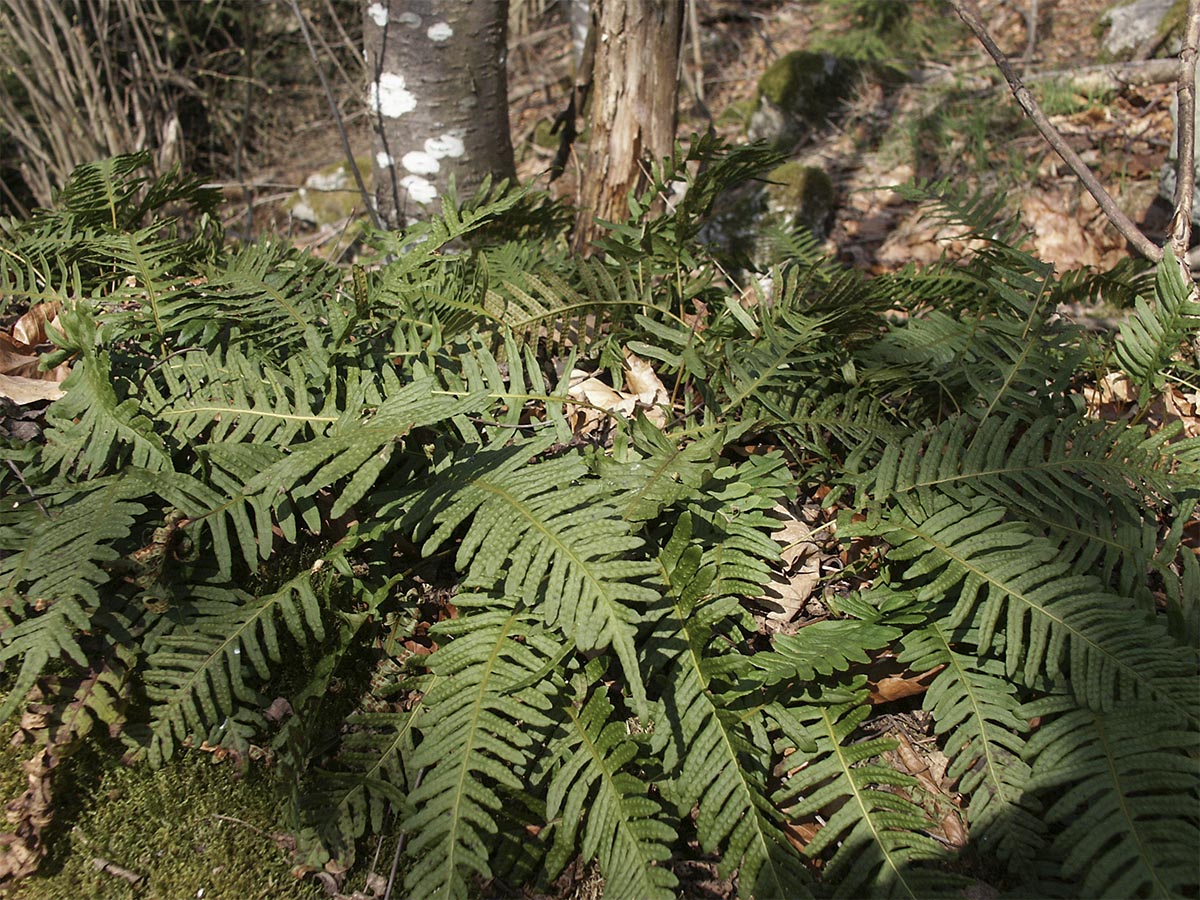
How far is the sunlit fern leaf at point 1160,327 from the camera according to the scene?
222cm

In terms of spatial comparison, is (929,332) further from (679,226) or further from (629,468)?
(629,468)

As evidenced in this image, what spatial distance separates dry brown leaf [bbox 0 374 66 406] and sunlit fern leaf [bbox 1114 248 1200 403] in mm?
2734

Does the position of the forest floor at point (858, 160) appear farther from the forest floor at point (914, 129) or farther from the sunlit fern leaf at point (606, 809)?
the sunlit fern leaf at point (606, 809)

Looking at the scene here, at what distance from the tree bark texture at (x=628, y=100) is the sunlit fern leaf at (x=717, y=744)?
1.82 metres

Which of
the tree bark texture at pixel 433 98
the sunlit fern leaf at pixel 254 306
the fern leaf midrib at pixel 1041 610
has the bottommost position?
the fern leaf midrib at pixel 1041 610

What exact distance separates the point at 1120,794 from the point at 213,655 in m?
1.77

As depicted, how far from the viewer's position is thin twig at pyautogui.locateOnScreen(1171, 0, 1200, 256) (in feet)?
8.11

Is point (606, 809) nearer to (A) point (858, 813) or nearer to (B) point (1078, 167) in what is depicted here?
(A) point (858, 813)

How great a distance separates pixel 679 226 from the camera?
2.48 metres

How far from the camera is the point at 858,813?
1663mm

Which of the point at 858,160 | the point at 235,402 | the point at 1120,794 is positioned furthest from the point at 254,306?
the point at 858,160

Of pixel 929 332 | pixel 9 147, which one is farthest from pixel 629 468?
pixel 9 147

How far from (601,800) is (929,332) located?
152cm

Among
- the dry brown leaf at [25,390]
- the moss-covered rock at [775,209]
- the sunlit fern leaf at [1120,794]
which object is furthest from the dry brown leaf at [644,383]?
the moss-covered rock at [775,209]
